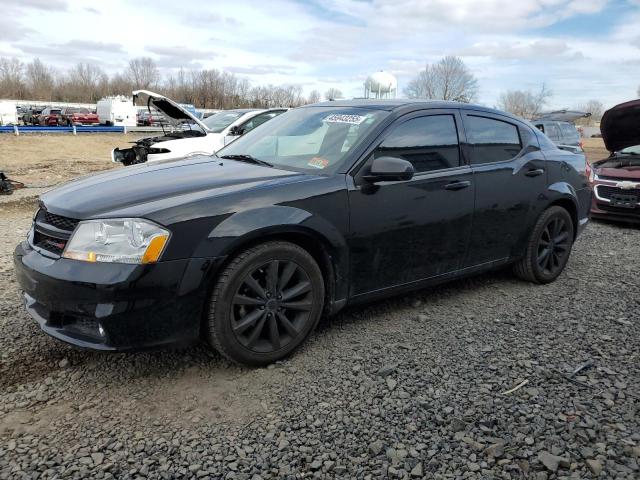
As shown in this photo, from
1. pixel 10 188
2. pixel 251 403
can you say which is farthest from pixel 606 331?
pixel 10 188

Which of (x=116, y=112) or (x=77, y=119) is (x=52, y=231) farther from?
(x=77, y=119)

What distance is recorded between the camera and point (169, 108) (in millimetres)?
9266

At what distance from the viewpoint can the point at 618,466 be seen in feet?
7.52

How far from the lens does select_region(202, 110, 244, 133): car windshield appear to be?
10.4 meters

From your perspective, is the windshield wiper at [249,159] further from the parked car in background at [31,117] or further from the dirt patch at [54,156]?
the parked car in background at [31,117]

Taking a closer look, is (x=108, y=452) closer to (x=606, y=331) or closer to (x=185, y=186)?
(x=185, y=186)

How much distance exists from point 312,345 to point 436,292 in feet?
5.09

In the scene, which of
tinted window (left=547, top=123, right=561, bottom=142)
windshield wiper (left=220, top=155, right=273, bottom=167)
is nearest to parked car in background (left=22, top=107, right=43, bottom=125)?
tinted window (left=547, top=123, right=561, bottom=142)

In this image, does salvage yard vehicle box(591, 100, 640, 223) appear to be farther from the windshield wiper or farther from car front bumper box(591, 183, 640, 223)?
the windshield wiper

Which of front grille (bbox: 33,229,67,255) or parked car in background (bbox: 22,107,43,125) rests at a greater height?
parked car in background (bbox: 22,107,43,125)

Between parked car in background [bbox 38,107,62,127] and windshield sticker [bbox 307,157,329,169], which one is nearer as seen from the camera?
windshield sticker [bbox 307,157,329,169]

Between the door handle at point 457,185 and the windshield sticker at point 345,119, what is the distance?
805 mm

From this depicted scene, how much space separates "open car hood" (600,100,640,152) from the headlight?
27.3 feet

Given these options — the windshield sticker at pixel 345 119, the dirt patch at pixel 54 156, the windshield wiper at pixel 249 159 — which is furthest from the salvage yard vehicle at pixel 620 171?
the dirt patch at pixel 54 156
